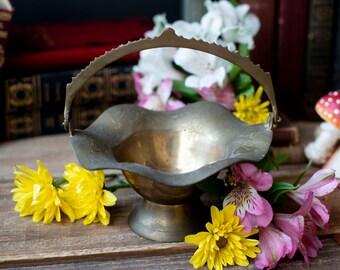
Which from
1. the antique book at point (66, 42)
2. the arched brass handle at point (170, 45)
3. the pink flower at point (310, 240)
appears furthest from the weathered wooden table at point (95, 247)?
the antique book at point (66, 42)

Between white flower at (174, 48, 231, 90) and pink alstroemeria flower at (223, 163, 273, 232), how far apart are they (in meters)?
0.20

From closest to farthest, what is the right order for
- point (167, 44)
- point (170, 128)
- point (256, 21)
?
point (167, 44) → point (170, 128) → point (256, 21)

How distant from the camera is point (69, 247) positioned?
1.87ft

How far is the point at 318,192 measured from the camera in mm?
584

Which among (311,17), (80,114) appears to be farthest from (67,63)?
(311,17)

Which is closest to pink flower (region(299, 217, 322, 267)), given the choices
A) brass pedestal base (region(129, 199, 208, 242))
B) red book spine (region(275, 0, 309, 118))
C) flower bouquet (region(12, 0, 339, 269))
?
flower bouquet (region(12, 0, 339, 269))

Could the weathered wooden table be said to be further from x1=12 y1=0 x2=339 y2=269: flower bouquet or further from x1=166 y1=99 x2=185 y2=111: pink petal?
x1=166 y1=99 x2=185 y2=111: pink petal

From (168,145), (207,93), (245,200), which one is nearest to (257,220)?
(245,200)

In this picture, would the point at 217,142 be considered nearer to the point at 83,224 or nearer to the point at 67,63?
the point at 83,224

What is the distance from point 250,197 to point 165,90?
268mm

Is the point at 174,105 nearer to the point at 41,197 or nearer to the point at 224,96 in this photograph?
the point at 224,96

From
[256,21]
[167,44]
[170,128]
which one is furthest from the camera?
[256,21]

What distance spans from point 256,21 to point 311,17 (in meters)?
0.09

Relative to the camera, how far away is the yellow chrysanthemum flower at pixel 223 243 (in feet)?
1.75
